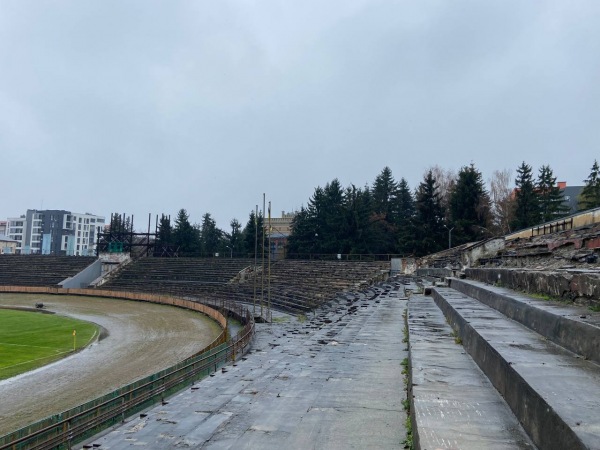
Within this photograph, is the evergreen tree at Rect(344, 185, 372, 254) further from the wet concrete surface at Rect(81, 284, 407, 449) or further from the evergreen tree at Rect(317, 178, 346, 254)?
the wet concrete surface at Rect(81, 284, 407, 449)

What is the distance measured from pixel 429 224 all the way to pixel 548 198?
1498 cm

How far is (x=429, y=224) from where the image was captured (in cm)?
5725

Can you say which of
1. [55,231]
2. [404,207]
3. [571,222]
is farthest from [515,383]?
[55,231]

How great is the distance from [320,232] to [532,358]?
213 feet

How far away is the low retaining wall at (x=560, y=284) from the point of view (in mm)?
7695

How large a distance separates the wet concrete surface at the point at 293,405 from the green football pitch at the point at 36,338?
11723 mm

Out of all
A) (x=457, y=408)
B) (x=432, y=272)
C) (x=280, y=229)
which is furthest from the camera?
(x=280, y=229)

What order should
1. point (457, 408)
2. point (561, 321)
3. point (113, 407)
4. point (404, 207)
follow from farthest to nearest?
point (404, 207) → point (113, 407) → point (561, 321) → point (457, 408)

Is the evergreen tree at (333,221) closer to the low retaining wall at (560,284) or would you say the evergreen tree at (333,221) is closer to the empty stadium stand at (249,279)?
the empty stadium stand at (249,279)

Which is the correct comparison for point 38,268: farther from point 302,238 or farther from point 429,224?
point 429,224

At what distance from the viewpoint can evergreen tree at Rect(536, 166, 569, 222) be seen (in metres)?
55.1

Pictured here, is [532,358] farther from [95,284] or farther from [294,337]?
[95,284]

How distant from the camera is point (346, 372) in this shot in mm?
12328

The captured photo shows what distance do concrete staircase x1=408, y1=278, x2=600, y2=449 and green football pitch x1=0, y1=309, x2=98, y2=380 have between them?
1836cm
